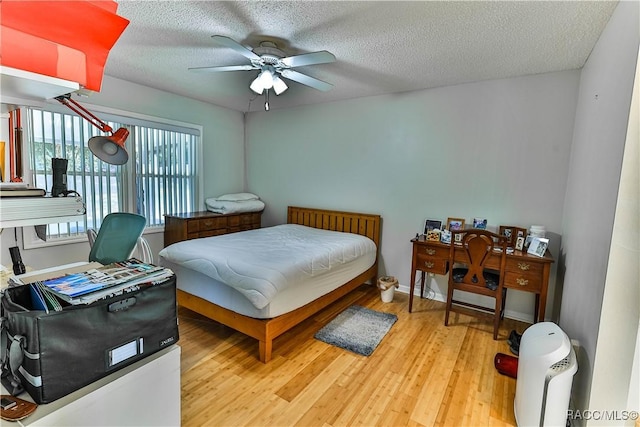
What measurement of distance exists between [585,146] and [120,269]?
3.05 metres

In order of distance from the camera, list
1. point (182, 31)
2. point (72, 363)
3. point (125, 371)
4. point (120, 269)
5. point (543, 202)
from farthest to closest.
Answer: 1. point (543, 202)
2. point (182, 31)
3. point (120, 269)
4. point (125, 371)
5. point (72, 363)

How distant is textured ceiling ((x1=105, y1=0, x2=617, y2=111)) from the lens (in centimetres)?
185

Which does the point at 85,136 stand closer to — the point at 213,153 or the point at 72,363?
the point at 213,153

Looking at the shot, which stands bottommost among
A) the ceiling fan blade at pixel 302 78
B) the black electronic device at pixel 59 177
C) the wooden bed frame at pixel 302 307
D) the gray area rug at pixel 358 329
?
the gray area rug at pixel 358 329

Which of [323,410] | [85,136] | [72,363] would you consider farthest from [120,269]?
[85,136]

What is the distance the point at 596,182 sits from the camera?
188 centimetres

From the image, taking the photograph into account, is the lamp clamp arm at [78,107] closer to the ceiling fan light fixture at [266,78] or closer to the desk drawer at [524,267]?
the ceiling fan light fixture at [266,78]

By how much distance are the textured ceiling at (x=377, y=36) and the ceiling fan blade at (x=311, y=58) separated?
19 centimetres

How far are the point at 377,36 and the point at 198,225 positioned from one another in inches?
115

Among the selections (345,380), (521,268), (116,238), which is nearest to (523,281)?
(521,268)

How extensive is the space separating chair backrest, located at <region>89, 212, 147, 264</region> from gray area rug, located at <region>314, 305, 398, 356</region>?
1.75 m

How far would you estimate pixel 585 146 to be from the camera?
88.7 inches

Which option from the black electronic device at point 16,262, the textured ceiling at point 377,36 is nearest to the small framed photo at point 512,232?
the textured ceiling at point 377,36

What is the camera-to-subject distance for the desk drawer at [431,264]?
9.85 ft
